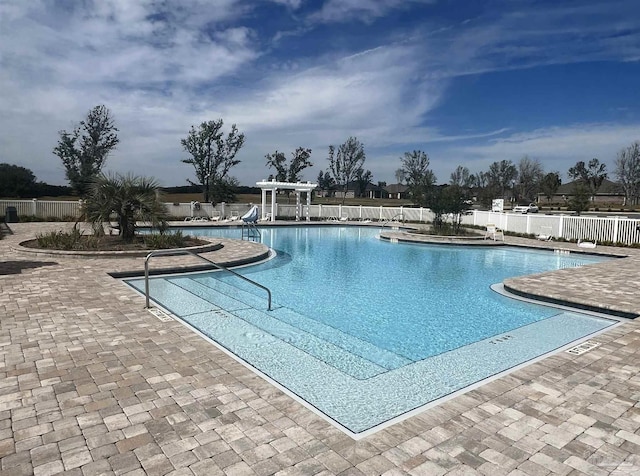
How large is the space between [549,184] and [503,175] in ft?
26.4

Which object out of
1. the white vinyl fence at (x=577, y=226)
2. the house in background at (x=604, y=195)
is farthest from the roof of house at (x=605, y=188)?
the white vinyl fence at (x=577, y=226)

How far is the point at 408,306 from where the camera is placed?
752cm

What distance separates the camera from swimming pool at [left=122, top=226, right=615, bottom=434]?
158 inches

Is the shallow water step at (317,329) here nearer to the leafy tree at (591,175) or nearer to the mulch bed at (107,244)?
the mulch bed at (107,244)

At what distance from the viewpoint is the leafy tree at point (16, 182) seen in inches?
1243

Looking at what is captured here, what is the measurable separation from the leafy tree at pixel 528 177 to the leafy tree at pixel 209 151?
173 feet

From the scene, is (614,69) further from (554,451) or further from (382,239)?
(554,451)

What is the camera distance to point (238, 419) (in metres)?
3.01

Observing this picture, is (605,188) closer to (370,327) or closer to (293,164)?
(293,164)

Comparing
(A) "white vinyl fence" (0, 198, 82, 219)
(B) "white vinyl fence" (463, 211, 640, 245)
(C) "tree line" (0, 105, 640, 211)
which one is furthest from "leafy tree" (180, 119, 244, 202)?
(B) "white vinyl fence" (463, 211, 640, 245)

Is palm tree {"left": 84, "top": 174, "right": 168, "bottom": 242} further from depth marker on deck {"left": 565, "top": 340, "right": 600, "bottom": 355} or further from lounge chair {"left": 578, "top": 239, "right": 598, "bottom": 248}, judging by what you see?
lounge chair {"left": 578, "top": 239, "right": 598, "bottom": 248}

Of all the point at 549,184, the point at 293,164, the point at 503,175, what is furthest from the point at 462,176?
the point at 293,164

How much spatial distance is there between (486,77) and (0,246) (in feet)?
75.9

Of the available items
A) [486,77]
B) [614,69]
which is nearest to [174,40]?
[486,77]
